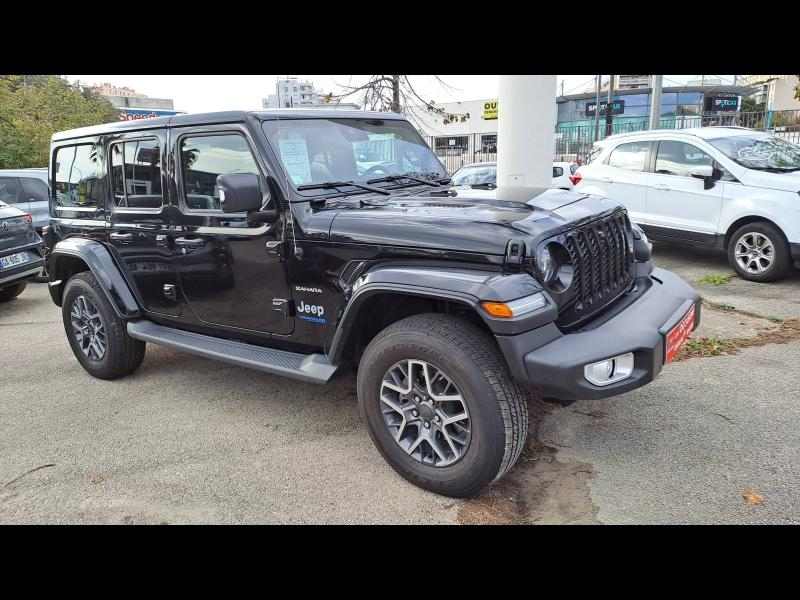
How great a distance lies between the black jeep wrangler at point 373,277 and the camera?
278 cm

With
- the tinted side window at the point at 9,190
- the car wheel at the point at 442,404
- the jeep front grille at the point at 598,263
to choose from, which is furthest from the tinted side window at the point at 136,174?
the tinted side window at the point at 9,190

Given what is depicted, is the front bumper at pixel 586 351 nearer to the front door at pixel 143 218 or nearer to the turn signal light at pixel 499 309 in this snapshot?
the turn signal light at pixel 499 309

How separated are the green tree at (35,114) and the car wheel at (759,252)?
15311mm

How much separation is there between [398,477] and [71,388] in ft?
10.3

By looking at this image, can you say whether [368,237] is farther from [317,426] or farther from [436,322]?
[317,426]

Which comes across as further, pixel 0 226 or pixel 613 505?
pixel 0 226

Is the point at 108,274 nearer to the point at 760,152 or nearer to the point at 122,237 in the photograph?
the point at 122,237

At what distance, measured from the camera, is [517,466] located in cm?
336

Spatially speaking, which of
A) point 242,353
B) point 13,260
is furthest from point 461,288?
point 13,260

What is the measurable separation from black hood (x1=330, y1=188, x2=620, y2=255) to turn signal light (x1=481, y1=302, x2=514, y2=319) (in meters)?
0.27

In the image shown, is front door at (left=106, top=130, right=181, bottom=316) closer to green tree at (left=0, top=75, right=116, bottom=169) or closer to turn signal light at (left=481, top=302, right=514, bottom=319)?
turn signal light at (left=481, top=302, right=514, bottom=319)

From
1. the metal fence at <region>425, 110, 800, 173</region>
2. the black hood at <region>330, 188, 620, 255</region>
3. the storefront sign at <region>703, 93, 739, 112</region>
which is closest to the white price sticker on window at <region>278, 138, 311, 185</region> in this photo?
the black hood at <region>330, 188, 620, 255</region>

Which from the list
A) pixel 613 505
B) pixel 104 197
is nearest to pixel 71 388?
pixel 104 197

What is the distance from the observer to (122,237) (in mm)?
4520
